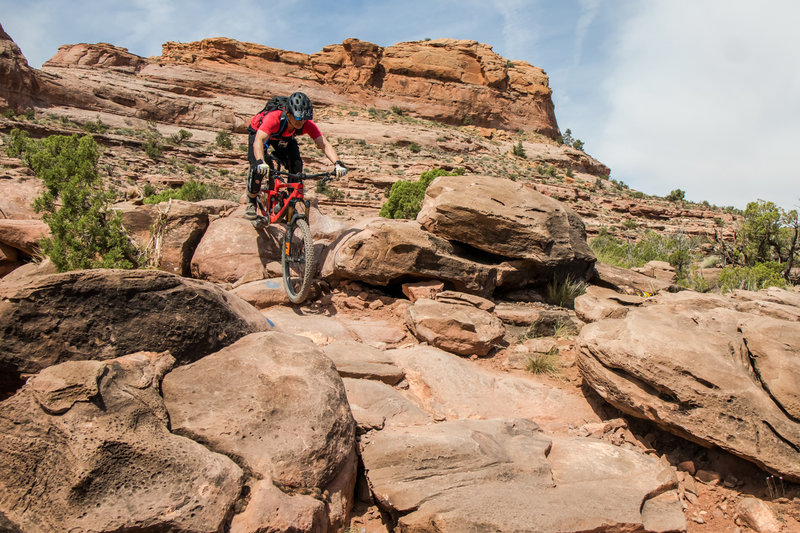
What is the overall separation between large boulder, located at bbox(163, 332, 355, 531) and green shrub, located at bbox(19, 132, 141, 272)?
11.8ft

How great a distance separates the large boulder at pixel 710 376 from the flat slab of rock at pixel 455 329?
1277 millimetres

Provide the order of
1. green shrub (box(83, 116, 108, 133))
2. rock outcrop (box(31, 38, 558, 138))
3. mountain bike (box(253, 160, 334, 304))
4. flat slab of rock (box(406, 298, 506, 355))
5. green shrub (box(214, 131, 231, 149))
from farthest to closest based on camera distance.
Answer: rock outcrop (box(31, 38, 558, 138)) → green shrub (box(214, 131, 231, 149)) → green shrub (box(83, 116, 108, 133)) → mountain bike (box(253, 160, 334, 304)) → flat slab of rock (box(406, 298, 506, 355))

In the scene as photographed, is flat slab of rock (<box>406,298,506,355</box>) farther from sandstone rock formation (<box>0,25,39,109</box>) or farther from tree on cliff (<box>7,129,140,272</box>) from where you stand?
sandstone rock formation (<box>0,25,39,109</box>)

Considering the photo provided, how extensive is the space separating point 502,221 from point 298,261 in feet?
9.47

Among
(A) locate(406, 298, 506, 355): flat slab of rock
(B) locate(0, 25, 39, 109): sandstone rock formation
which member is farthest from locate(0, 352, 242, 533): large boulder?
(B) locate(0, 25, 39, 109): sandstone rock formation

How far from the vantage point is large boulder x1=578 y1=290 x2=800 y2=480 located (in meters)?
3.50

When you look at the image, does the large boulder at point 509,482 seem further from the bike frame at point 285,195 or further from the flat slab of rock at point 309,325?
the bike frame at point 285,195

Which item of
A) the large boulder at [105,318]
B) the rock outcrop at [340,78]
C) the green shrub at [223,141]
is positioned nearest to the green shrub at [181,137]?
the green shrub at [223,141]

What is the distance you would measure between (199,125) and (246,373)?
46151 millimetres

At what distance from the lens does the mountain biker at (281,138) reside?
19.1 ft

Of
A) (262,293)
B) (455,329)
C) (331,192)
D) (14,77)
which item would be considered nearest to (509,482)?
(455,329)

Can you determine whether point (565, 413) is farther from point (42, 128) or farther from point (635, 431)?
point (42, 128)

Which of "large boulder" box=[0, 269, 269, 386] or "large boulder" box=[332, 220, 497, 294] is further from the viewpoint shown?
"large boulder" box=[332, 220, 497, 294]

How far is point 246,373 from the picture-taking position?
2.96 metres
